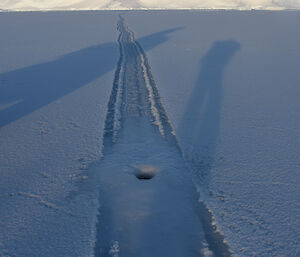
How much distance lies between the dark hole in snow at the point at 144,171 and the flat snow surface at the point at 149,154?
0.02m

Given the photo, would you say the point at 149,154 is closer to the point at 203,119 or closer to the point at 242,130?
the point at 203,119

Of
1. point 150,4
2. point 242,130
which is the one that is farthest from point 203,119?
point 150,4

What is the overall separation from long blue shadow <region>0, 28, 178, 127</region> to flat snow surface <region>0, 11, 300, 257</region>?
0.03m

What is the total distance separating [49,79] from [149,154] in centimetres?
432

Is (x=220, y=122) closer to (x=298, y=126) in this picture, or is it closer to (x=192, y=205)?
(x=298, y=126)

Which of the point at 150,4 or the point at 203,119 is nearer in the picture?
the point at 203,119

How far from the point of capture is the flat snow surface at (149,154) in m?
2.84

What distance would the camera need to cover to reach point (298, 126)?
190 inches

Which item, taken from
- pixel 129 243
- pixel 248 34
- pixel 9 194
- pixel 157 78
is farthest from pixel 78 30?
pixel 129 243

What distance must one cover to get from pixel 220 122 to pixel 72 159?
7.73 feet

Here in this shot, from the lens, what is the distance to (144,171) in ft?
12.5

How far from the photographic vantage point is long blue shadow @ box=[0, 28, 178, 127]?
588cm

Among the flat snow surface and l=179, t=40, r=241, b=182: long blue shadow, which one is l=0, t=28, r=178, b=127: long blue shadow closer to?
the flat snow surface

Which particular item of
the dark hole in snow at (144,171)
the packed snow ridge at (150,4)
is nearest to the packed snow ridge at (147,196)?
the dark hole in snow at (144,171)
